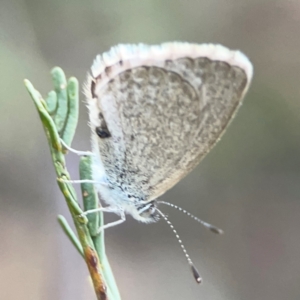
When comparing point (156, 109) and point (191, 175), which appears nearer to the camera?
point (156, 109)

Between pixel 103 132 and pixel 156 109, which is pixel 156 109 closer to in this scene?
pixel 156 109

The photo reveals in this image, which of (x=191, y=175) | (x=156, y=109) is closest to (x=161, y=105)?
(x=156, y=109)

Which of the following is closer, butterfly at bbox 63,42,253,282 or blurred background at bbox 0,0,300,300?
butterfly at bbox 63,42,253,282

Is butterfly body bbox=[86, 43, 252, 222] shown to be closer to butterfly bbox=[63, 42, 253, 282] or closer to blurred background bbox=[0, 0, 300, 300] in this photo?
butterfly bbox=[63, 42, 253, 282]

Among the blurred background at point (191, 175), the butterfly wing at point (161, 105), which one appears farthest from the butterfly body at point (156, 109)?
the blurred background at point (191, 175)

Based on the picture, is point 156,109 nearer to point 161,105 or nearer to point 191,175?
point 161,105

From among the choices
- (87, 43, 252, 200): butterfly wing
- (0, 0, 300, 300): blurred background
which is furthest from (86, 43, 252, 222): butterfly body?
(0, 0, 300, 300): blurred background
